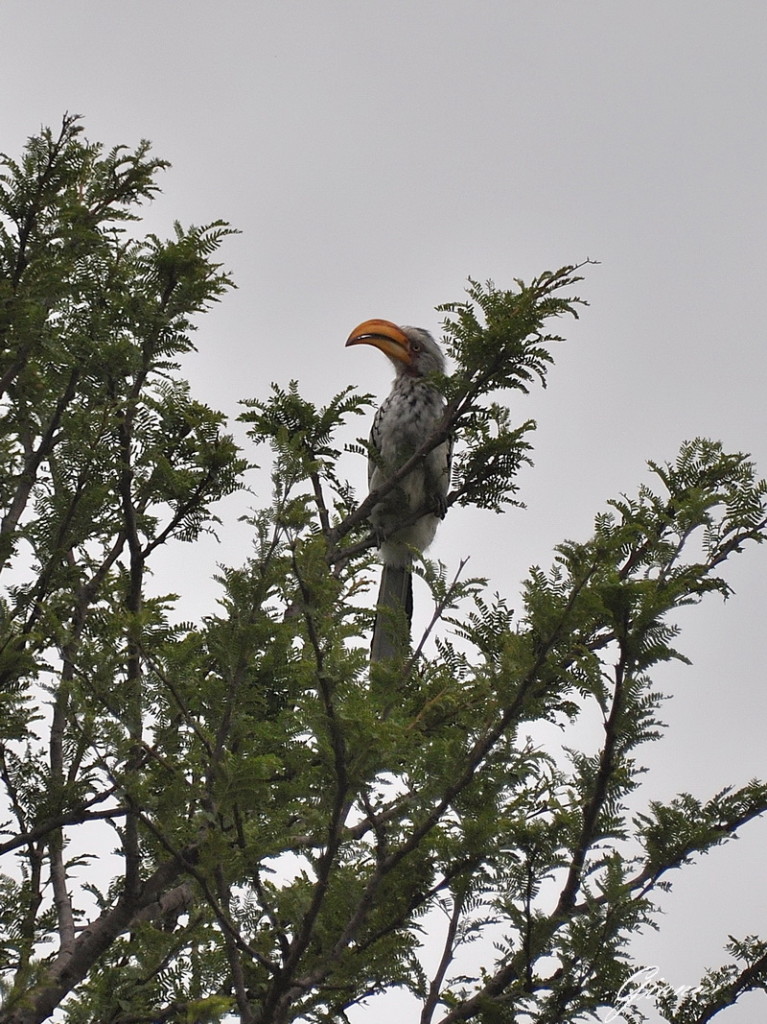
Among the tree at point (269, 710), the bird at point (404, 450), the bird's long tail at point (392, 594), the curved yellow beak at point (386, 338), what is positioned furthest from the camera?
the curved yellow beak at point (386, 338)

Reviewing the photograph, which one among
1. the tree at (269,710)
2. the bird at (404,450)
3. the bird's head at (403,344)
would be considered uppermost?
the bird's head at (403,344)

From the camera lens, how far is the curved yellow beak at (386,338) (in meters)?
7.38

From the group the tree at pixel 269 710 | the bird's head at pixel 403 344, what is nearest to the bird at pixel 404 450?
the bird's head at pixel 403 344

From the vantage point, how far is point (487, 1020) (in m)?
3.38

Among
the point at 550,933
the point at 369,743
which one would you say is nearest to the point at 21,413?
the point at 369,743

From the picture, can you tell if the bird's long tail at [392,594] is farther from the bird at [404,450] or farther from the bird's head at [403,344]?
the bird's head at [403,344]

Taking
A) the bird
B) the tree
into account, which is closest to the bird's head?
the bird

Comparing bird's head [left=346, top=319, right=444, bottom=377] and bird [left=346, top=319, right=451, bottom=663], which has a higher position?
bird's head [left=346, top=319, right=444, bottom=377]

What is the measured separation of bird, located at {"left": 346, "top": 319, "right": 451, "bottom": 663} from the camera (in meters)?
6.72

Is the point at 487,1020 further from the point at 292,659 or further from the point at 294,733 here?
the point at 292,659

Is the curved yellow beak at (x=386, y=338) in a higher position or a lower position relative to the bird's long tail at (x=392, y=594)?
higher

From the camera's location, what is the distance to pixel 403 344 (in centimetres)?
752

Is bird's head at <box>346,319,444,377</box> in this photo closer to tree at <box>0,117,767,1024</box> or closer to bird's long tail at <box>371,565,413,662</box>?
bird's long tail at <box>371,565,413,662</box>

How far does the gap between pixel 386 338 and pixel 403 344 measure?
0.13 m
